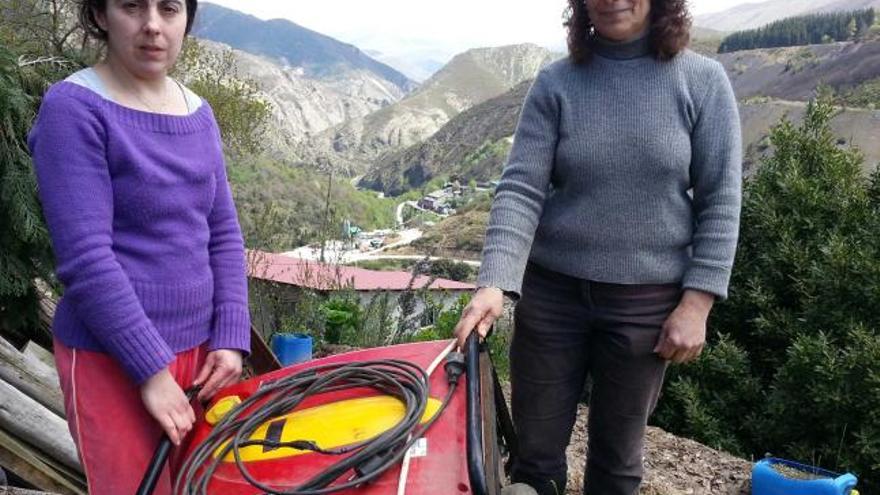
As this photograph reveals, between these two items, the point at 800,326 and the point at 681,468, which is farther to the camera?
the point at 800,326

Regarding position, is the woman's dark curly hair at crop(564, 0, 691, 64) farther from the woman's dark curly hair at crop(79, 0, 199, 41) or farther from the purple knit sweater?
the woman's dark curly hair at crop(79, 0, 199, 41)

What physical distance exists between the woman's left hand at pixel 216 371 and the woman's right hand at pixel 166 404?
0.41 ft

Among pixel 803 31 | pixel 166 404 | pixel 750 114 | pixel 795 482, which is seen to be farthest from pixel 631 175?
pixel 803 31

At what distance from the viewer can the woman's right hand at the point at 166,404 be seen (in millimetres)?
1490

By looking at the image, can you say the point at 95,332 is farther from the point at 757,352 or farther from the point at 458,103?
the point at 458,103

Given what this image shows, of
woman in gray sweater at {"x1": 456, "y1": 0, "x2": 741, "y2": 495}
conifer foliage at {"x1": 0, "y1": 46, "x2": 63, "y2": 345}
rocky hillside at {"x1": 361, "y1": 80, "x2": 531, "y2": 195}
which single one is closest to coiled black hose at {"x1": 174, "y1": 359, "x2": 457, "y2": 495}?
woman in gray sweater at {"x1": 456, "y1": 0, "x2": 741, "y2": 495}

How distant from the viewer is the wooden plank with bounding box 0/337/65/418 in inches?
121

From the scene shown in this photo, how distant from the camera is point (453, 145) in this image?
11531 cm

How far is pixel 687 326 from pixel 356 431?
3.14 feet

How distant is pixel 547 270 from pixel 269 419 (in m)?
0.91

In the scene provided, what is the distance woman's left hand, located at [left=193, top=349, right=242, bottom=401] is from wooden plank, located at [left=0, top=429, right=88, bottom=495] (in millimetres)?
1501

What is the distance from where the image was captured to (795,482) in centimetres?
338

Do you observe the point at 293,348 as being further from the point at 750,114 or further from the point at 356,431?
the point at 750,114

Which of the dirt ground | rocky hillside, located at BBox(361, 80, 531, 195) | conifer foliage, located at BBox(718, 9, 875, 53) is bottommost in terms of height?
rocky hillside, located at BBox(361, 80, 531, 195)
